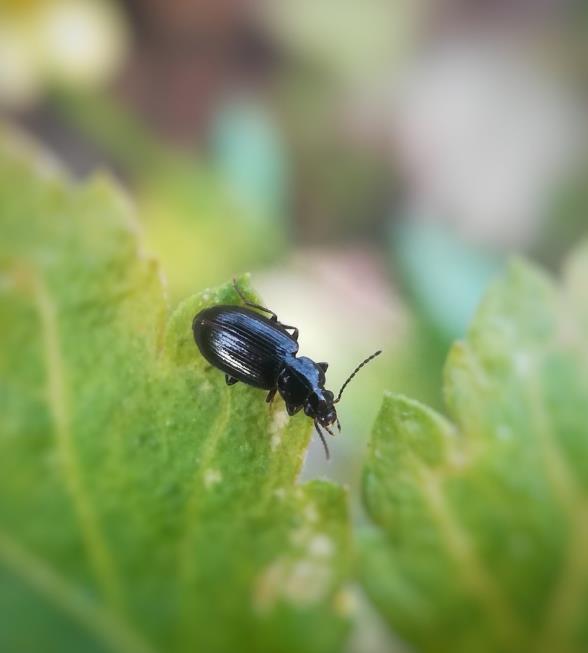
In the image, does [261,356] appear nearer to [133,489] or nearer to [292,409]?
[292,409]

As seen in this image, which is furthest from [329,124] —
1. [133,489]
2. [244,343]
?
[133,489]

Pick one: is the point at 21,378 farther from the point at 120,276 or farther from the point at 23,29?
the point at 23,29

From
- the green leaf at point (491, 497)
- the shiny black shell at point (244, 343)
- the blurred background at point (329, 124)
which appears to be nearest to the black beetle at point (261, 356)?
the shiny black shell at point (244, 343)

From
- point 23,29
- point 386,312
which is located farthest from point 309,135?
point 23,29

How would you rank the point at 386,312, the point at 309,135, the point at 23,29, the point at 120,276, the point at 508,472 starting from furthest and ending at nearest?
the point at 309,135, the point at 386,312, the point at 23,29, the point at 120,276, the point at 508,472

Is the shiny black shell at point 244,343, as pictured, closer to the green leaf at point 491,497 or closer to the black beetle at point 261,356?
the black beetle at point 261,356

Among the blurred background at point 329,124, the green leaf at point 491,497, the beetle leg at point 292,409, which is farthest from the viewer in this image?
the blurred background at point 329,124
